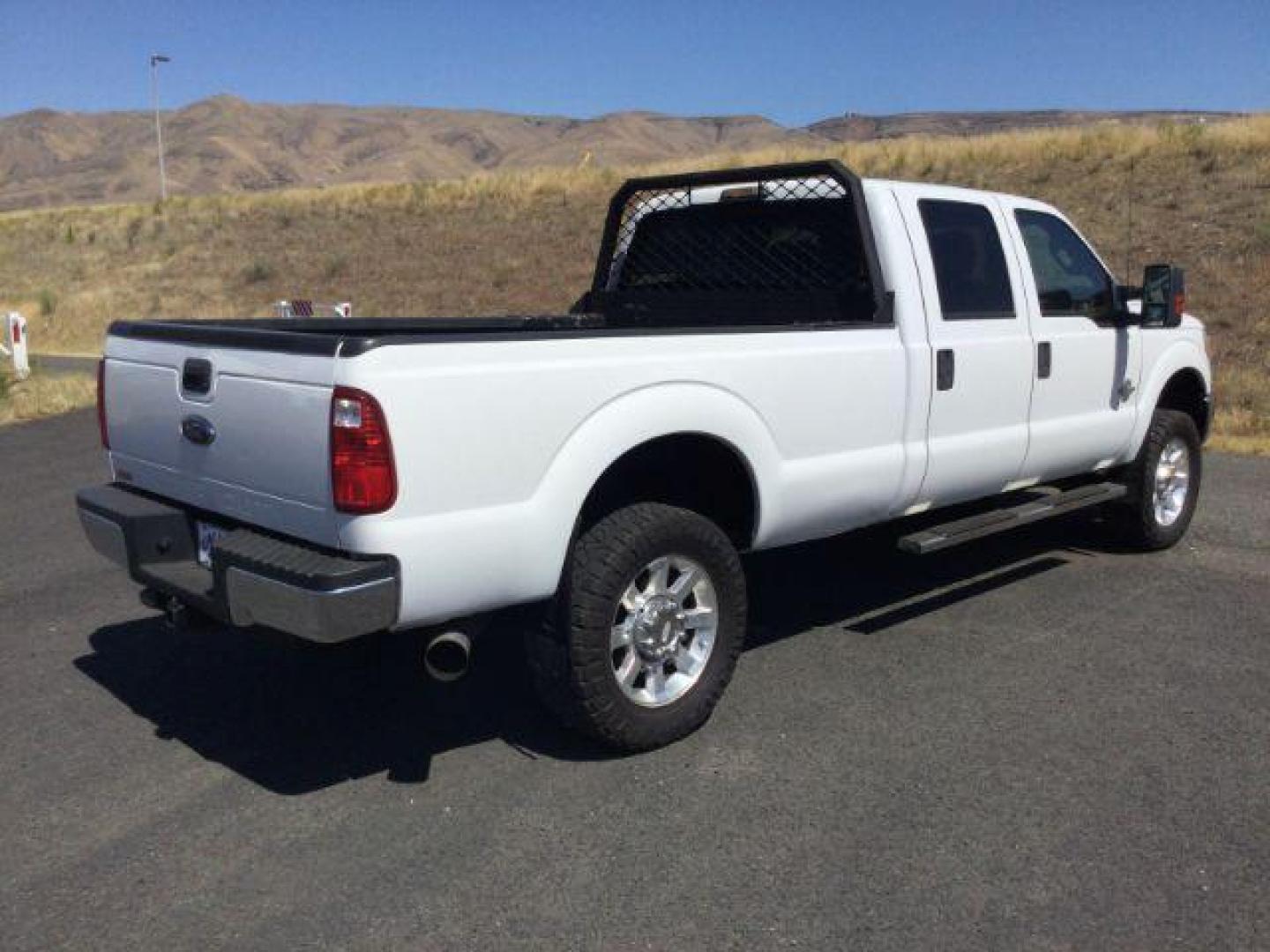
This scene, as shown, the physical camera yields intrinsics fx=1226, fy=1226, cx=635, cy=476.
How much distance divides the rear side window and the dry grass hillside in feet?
19.7

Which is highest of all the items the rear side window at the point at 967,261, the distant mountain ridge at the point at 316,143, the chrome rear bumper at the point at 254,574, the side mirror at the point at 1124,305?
the distant mountain ridge at the point at 316,143

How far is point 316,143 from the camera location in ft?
575

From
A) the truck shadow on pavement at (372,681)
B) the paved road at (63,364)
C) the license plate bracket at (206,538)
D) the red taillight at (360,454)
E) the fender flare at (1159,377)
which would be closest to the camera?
the red taillight at (360,454)

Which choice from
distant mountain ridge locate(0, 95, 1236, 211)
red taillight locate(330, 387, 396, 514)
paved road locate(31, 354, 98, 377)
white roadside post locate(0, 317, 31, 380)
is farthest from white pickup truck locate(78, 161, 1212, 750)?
distant mountain ridge locate(0, 95, 1236, 211)

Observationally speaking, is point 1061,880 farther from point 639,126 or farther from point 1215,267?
point 639,126

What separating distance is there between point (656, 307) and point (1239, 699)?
3.18m

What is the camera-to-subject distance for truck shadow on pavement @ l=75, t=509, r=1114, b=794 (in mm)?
4387

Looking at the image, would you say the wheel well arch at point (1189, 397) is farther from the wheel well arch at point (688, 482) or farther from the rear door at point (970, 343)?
the wheel well arch at point (688, 482)

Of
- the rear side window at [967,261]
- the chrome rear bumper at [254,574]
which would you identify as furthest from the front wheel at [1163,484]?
the chrome rear bumper at [254,574]

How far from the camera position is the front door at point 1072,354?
6020mm

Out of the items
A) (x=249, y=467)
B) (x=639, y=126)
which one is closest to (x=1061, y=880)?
(x=249, y=467)

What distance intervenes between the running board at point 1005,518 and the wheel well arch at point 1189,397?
989 mm

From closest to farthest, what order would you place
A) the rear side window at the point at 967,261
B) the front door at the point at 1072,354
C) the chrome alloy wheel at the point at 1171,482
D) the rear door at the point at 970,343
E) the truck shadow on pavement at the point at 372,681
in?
the truck shadow on pavement at the point at 372,681 → the rear door at the point at 970,343 → the rear side window at the point at 967,261 → the front door at the point at 1072,354 → the chrome alloy wheel at the point at 1171,482

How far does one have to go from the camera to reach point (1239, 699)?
484cm
